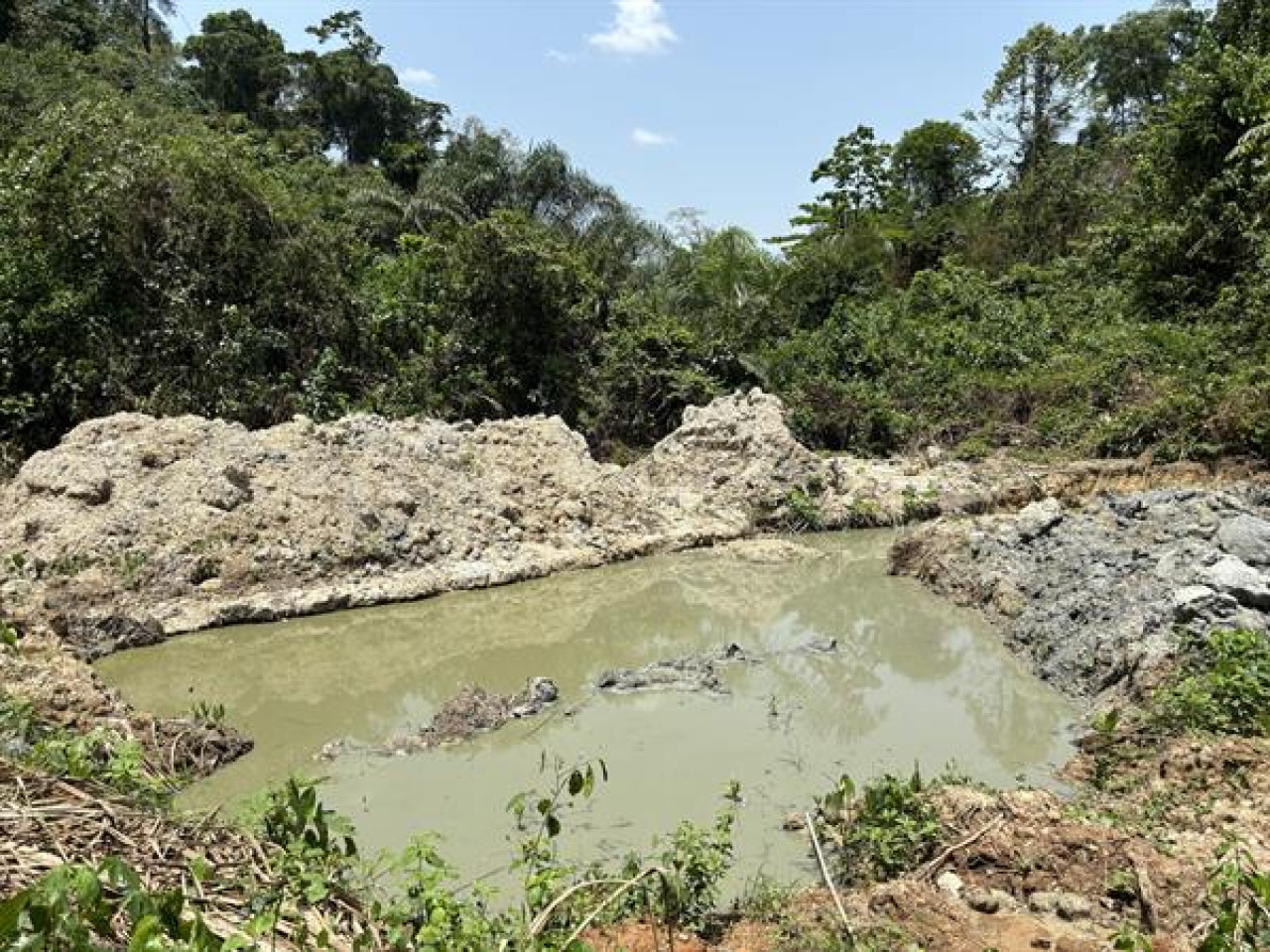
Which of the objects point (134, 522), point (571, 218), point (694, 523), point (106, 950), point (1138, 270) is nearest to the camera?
point (106, 950)

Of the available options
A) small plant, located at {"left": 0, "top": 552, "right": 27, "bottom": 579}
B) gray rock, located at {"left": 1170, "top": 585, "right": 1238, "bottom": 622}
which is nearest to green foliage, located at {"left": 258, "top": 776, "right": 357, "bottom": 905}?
gray rock, located at {"left": 1170, "top": 585, "right": 1238, "bottom": 622}

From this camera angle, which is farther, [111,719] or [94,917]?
[111,719]

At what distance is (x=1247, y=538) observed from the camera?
28.6 feet

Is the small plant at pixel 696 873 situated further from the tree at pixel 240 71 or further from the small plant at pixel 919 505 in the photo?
the tree at pixel 240 71

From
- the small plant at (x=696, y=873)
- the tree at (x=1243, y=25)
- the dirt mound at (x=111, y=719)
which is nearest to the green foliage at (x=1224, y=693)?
the small plant at (x=696, y=873)

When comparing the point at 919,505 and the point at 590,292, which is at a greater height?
the point at 590,292

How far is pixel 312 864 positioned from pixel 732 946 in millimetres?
1725

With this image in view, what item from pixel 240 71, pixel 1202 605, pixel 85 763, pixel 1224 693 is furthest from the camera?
pixel 240 71

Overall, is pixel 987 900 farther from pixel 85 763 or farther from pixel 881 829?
pixel 85 763

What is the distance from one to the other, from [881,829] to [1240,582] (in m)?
4.07

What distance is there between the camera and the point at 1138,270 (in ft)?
64.1

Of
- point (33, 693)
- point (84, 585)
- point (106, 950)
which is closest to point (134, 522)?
point (84, 585)

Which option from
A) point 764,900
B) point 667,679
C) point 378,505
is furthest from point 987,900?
point 378,505

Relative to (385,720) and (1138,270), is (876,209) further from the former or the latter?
(385,720)
